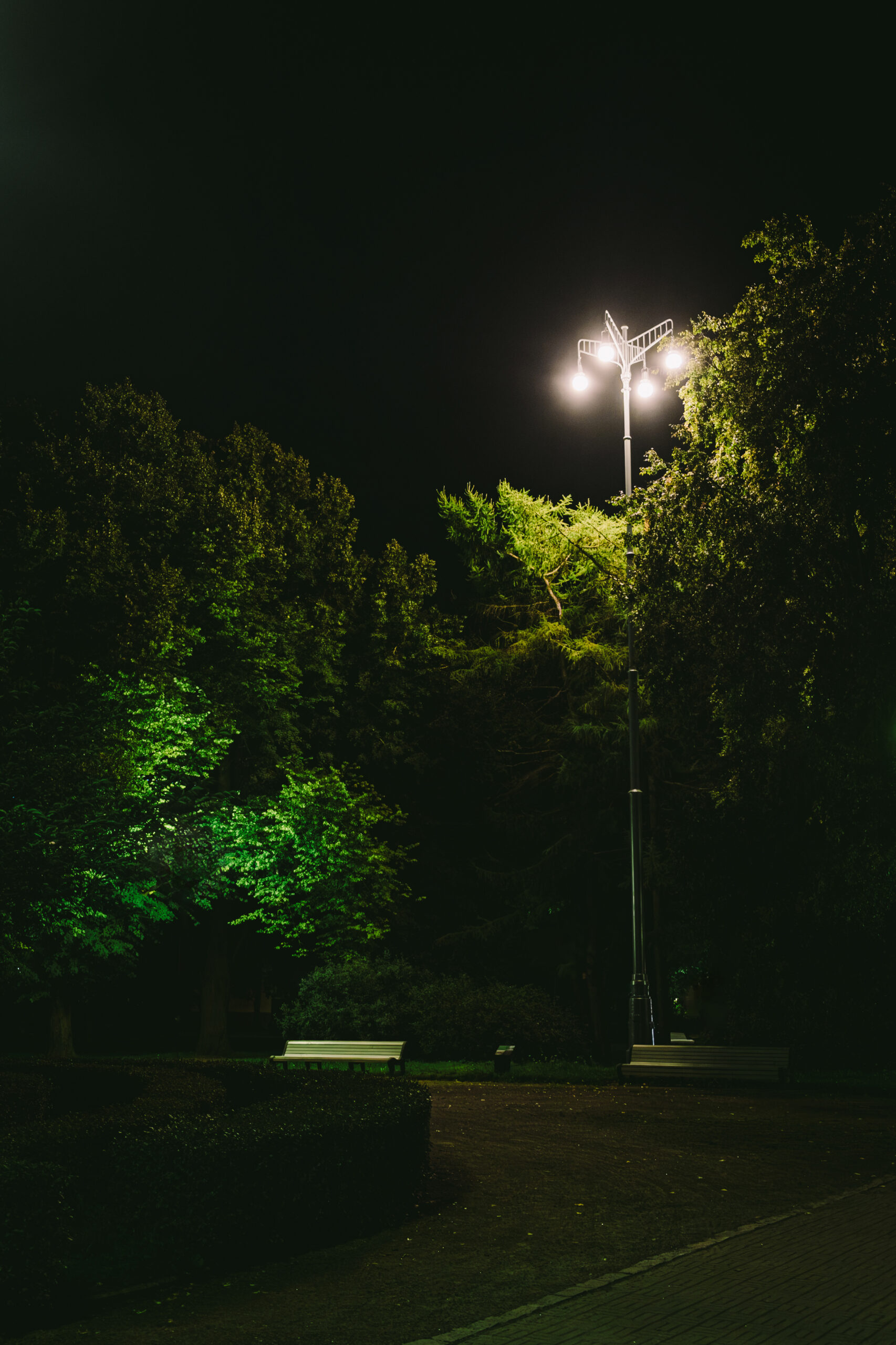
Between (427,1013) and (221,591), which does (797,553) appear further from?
(221,591)

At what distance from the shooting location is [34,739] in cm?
2038

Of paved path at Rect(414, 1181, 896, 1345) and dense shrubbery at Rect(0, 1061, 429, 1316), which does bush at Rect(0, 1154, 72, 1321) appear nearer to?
dense shrubbery at Rect(0, 1061, 429, 1316)

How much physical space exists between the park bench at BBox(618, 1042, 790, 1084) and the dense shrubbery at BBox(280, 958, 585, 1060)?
15.3ft

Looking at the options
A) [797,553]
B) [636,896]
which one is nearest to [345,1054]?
[636,896]

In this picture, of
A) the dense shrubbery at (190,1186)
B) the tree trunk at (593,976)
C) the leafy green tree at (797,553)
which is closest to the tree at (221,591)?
the tree trunk at (593,976)

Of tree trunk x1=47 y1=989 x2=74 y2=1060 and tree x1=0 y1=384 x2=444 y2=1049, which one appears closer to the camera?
tree trunk x1=47 y1=989 x2=74 y2=1060

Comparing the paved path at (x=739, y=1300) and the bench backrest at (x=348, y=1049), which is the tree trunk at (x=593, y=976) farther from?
the paved path at (x=739, y=1300)

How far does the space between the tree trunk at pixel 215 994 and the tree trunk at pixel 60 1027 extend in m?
3.36

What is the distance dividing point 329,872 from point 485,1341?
2218 cm

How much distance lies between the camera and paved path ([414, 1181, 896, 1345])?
6.04 metres

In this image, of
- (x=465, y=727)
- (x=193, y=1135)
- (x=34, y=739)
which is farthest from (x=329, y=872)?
(x=193, y=1135)

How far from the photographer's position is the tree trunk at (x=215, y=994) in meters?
30.0

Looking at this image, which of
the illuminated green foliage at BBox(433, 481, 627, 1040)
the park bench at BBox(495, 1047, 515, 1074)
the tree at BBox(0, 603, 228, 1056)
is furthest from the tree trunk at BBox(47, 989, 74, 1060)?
the park bench at BBox(495, 1047, 515, 1074)

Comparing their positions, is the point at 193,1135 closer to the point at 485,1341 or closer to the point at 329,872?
the point at 485,1341
